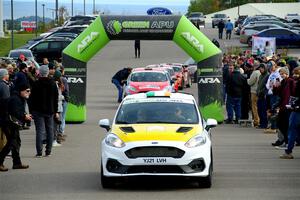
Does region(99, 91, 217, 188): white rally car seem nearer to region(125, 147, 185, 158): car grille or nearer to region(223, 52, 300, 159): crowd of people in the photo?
region(125, 147, 185, 158): car grille

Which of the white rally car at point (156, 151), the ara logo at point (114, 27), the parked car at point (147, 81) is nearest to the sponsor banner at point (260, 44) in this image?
the parked car at point (147, 81)

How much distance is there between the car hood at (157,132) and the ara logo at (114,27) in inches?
466

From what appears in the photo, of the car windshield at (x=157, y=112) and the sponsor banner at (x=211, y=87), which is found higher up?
the car windshield at (x=157, y=112)

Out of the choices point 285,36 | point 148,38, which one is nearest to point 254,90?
point 148,38

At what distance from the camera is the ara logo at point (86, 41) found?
27441mm

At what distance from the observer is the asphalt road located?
1456 centimetres

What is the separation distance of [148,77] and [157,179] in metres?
18.0

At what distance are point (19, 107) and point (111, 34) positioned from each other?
33.3 feet

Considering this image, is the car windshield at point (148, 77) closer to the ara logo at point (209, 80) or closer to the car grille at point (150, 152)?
the ara logo at point (209, 80)

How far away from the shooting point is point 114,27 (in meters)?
27.2

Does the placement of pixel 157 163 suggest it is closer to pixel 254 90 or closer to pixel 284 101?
pixel 284 101

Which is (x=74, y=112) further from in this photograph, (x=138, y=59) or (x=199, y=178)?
(x=138, y=59)

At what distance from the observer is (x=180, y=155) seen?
14773 mm

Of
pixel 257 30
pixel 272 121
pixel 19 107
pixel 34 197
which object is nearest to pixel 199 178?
pixel 34 197
